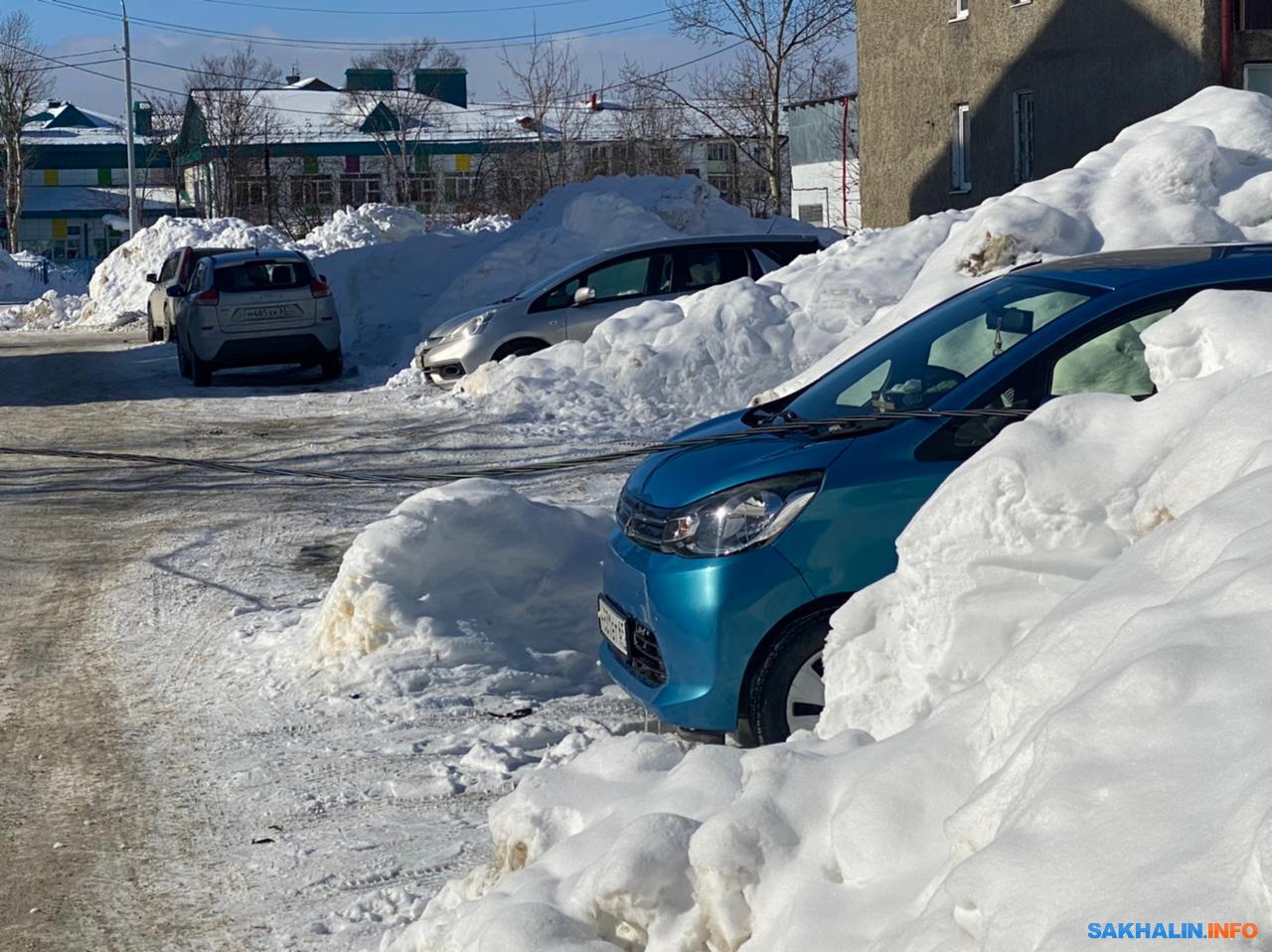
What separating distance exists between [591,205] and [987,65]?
7.67 metres

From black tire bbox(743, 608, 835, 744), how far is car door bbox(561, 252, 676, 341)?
444 inches

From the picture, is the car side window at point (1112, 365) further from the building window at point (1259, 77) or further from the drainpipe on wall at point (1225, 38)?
the building window at point (1259, 77)

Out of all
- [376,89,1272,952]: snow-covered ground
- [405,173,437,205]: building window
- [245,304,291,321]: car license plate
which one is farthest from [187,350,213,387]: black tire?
[405,173,437,205]: building window

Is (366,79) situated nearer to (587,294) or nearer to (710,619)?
(587,294)

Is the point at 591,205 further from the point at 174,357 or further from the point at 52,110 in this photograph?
the point at 52,110

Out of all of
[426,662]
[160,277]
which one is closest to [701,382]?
[426,662]

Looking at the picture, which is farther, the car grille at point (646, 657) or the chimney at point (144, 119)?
the chimney at point (144, 119)

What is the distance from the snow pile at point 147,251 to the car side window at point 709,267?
2253cm

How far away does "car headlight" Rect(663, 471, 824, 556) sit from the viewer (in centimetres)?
532

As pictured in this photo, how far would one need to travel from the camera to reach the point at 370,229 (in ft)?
117

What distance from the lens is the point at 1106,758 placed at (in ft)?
8.13

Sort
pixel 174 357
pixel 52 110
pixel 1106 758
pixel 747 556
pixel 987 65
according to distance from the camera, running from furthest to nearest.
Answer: pixel 52 110, pixel 987 65, pixel 174 357, pixel 747 556, pixel 1106 758

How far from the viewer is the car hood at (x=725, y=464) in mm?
5418

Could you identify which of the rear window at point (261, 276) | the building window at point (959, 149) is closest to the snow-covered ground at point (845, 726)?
the rear window at point (261, 276)
